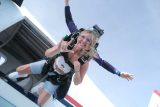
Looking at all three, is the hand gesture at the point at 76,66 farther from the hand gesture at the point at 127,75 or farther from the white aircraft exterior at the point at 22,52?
the hand gesture at the point at 127,75

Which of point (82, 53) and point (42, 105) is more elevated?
point (82, 53)

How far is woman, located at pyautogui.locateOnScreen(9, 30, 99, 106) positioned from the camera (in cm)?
432

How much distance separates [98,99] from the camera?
6.10 meters

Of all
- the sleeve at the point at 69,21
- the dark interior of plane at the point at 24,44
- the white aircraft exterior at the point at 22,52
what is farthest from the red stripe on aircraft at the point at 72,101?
the sleeve at the point at 69,21

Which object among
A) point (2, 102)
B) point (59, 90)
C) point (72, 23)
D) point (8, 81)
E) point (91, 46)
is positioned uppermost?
point (72, 23)

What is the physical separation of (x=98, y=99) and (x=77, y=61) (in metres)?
2.04

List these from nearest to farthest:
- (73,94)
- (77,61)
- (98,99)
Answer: (77,61) < (73,94) < (98,99)

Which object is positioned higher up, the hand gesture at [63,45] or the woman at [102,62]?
the woman at [102,62]

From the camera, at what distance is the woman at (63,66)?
4.32m

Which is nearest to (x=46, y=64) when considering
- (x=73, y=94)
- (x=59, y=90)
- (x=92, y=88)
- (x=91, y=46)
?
(x=59, y=90)

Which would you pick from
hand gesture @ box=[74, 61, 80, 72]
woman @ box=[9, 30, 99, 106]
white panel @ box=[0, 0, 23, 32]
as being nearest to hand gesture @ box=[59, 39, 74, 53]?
woman @ box=[9, 30, 99, 106]

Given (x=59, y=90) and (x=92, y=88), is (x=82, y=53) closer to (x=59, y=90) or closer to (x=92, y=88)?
(x=59, y=90)

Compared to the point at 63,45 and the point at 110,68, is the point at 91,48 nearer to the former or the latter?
the point at 63,45

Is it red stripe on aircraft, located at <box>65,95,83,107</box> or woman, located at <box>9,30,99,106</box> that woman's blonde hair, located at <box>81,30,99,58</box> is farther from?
red stripe on aircraft, located at <box>65,95,83,107</box>
